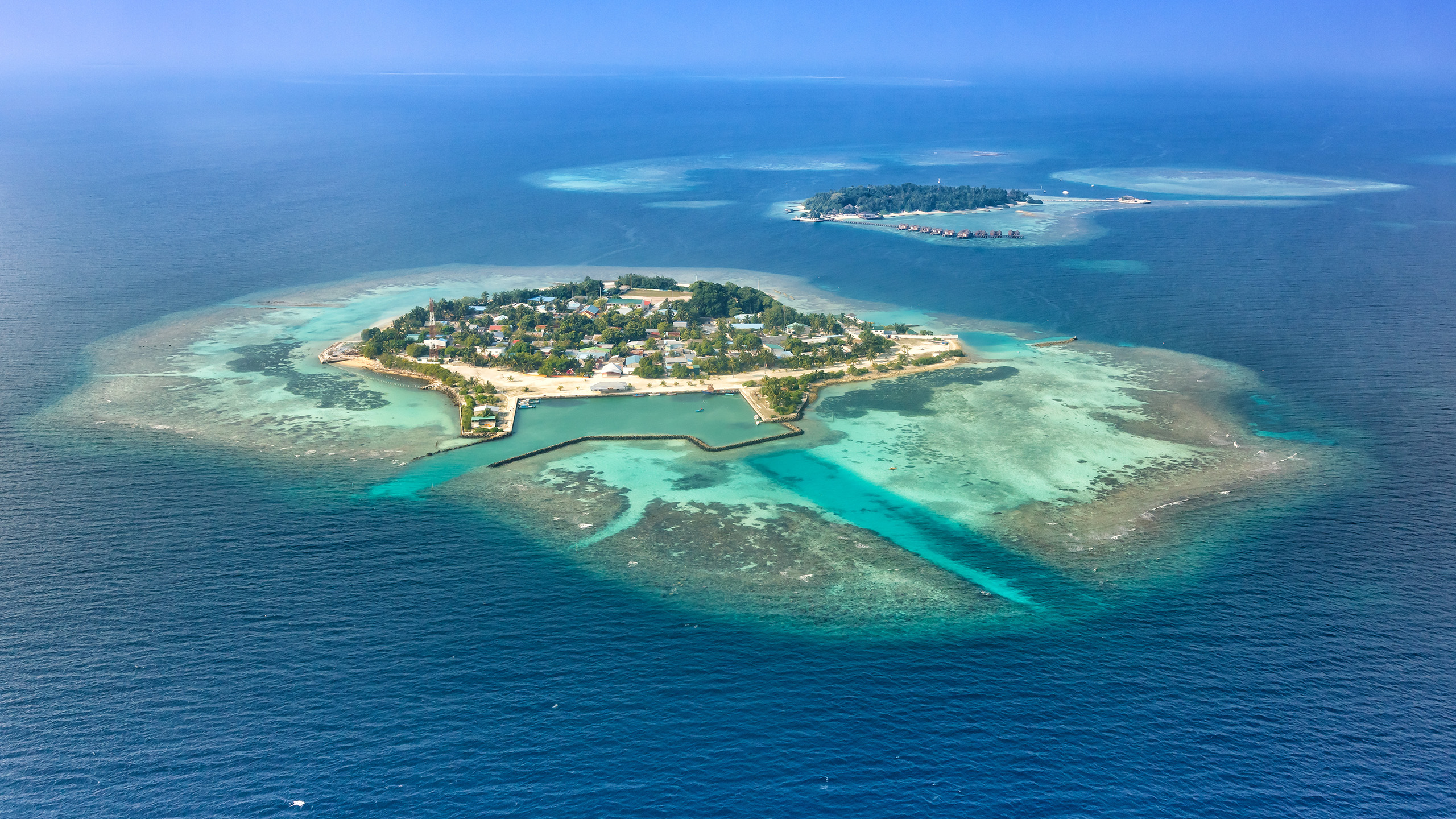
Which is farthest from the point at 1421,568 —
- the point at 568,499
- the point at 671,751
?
the point at 568,499

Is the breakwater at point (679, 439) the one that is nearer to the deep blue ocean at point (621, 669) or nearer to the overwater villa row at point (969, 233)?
the deep blue ocean at point (621, 669)

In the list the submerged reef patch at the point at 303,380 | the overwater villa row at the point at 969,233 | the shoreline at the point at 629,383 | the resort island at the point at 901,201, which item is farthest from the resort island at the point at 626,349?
the resort island at the point at 901,201

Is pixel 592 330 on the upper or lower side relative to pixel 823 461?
upper

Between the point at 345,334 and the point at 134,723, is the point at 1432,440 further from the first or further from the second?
the point at 345,334

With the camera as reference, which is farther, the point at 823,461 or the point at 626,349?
the point at 626,349

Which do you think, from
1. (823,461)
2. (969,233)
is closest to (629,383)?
(823,461)

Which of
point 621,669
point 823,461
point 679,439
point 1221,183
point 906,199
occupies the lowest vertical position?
point 621,669

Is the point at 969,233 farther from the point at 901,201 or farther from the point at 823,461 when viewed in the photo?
the point at 823,461
